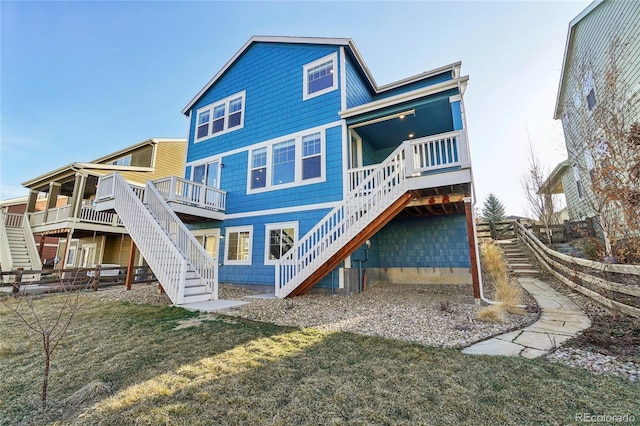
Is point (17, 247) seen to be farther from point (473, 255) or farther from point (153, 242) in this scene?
→ point (473, 255)

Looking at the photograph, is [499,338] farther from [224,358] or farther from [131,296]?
[131,296]

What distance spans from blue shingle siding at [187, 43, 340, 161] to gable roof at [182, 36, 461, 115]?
178mm

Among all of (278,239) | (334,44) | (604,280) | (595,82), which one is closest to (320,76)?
(334,44)

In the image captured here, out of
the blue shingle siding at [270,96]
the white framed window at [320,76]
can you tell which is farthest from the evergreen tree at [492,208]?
the blue shingle siding at [270,96]

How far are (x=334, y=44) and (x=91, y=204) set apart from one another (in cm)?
1795

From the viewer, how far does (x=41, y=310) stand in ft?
23.3

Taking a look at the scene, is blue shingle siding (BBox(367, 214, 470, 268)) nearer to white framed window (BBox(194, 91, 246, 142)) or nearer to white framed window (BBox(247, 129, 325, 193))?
white framed window (BBox(247, 129, 325, 193))

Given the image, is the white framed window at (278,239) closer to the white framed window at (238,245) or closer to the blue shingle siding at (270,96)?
the white framed window at (238,245)

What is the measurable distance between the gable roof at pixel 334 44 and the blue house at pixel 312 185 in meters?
0.06

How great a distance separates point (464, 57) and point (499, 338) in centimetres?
1039

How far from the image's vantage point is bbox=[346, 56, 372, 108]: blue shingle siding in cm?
1015

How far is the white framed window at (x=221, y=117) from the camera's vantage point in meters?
12.2

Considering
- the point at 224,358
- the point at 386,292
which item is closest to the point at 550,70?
the point at 386,292

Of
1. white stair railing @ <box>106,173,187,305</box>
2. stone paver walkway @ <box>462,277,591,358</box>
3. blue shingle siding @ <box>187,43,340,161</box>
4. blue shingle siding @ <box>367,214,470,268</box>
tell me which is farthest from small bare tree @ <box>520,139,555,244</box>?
white stair railing @ <box>106,173,187,305</box>
